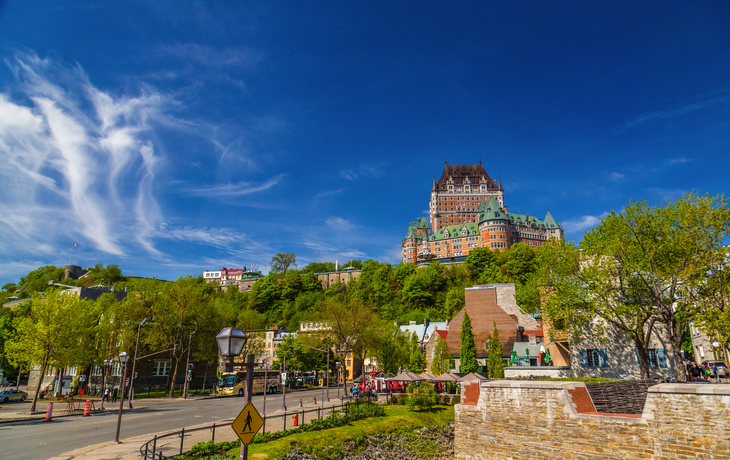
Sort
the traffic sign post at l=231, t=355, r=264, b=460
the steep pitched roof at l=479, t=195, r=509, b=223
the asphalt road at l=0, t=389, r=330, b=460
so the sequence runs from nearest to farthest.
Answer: the traffic sign post at l=231, t=355, r=264, b=460
the asphalt road at l=0, t=389, r=330, b=460
the steep pitched roof at l=479, t=195, r=509, b=223

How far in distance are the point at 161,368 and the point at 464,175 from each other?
15878 cm

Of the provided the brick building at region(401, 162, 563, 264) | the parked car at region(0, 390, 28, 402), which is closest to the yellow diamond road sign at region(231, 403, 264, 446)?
the parked car at region(0, 390, 28, 402)

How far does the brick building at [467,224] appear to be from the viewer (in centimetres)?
14700

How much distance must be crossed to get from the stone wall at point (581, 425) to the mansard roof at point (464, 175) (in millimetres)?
169754

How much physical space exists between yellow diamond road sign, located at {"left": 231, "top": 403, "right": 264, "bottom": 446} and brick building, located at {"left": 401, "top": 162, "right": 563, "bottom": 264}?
128m

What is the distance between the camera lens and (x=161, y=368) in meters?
57.1

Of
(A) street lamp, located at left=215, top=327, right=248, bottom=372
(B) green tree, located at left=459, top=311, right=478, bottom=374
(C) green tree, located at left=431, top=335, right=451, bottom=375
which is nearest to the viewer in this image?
(A) street lamp, located at left=215, top=327, right=248, bottom=372

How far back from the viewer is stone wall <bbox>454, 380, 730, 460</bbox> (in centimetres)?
1565

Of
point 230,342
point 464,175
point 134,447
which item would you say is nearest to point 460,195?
point 464,175

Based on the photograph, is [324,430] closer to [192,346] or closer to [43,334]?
[43,334]

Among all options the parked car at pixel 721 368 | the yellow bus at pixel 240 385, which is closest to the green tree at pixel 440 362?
the yellow bus at pixel 240 385

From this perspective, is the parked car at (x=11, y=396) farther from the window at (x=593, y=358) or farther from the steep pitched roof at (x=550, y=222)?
the steep pitched roof at (x=550, y=222)

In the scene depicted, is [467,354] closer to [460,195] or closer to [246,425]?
[246,425]

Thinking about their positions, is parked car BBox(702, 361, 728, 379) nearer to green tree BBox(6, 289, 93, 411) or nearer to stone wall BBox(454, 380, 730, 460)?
stone wall BBox(454, 380, 730, 460)
